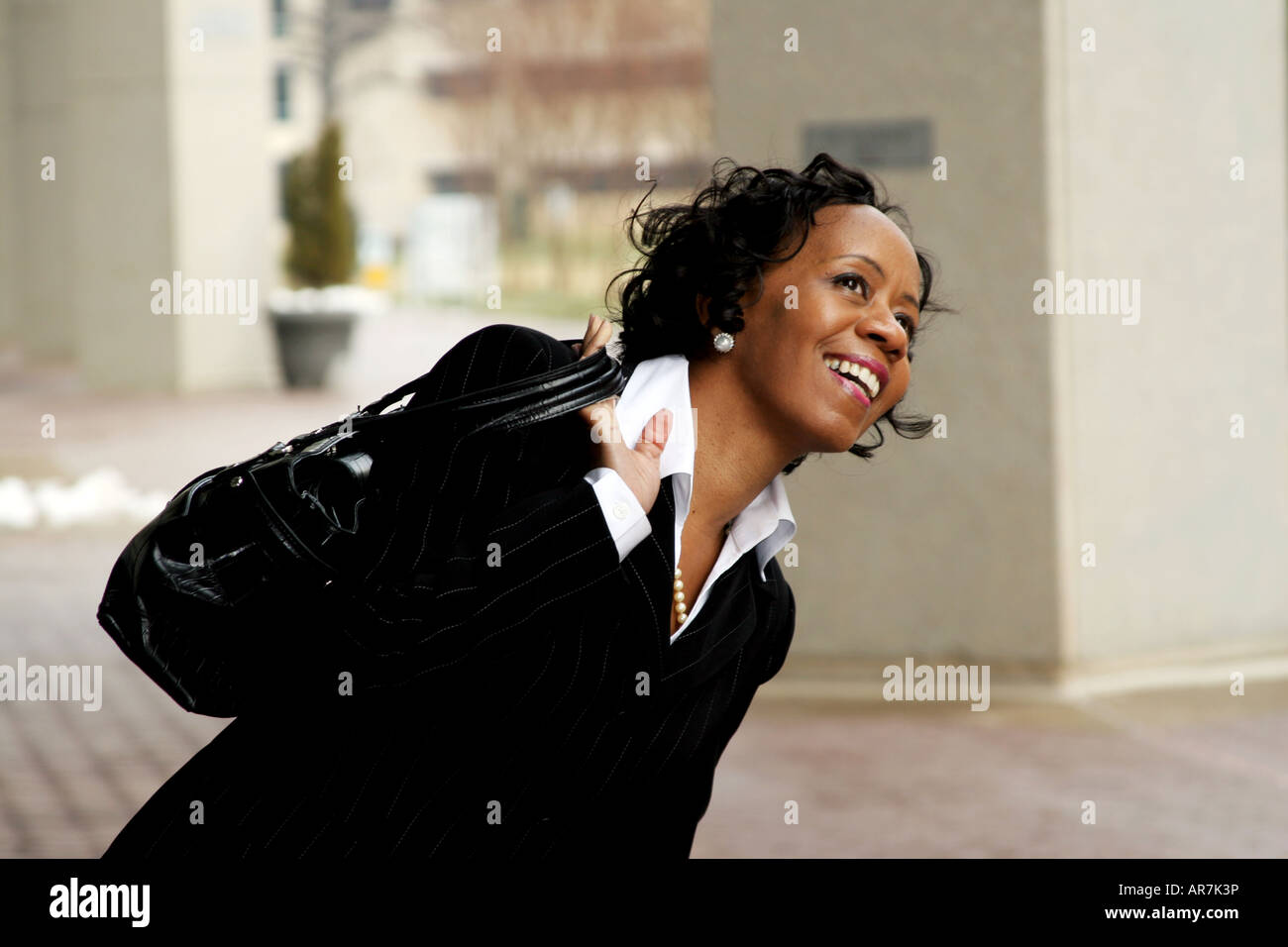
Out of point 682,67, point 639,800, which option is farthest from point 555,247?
point 639,800

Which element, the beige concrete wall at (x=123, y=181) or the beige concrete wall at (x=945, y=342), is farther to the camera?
the beige concrete wall at (x=123, y=181)

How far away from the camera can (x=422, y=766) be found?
2.01 m

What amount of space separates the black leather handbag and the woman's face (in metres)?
0.24

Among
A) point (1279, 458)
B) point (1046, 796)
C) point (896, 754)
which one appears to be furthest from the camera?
point (1279, 458)

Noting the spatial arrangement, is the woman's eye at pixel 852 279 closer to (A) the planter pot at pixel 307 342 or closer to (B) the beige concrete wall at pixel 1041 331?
(B) the beige concrete wall at pixel 1041 331

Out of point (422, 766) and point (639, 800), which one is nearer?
point (422, 766)

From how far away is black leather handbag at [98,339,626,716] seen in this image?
189 centimetres

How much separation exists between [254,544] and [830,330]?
2.42 feet

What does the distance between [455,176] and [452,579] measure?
55824mm

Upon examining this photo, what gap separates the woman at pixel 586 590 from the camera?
6.32 ft

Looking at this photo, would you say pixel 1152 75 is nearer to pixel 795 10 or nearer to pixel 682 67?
pixel 795 10

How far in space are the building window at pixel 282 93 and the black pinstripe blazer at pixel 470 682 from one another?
45763 mm
